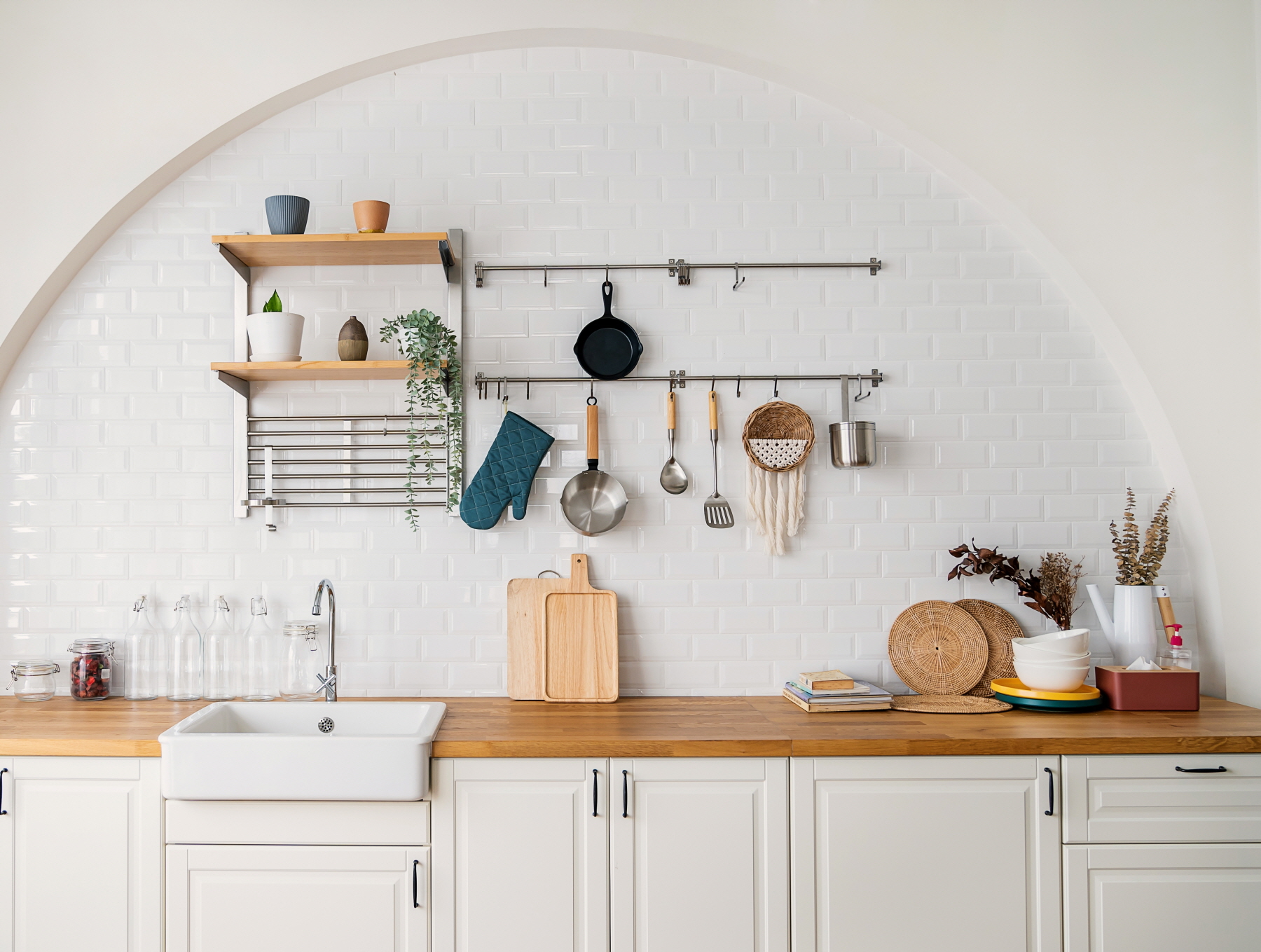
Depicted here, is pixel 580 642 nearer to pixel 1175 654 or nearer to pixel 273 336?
pixel 273 336

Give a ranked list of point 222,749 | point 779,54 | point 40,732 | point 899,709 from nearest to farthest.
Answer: point 222,749 → point 40,732 → point 899,709 → point 779,54

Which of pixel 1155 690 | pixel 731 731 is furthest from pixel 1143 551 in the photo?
pixel 731 731

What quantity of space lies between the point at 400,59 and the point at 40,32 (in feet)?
3.75

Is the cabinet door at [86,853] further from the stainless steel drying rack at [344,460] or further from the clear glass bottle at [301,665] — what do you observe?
the stainless steel drying rack at [344,460]

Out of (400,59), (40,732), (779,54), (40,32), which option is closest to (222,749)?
(40,732)

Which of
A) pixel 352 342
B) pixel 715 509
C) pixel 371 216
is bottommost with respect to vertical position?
pixel 715 509

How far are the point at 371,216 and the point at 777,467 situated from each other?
1.45 metres

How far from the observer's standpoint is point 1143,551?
2.53 m

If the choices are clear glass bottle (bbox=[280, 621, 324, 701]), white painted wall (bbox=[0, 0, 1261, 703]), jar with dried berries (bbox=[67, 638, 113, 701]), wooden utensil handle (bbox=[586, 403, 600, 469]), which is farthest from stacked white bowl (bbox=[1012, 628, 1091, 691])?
jar with dried berries (bbox=[67, 638, 113, 701])

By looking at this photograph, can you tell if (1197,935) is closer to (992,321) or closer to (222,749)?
(992,321)

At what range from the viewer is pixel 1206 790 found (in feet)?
6.57

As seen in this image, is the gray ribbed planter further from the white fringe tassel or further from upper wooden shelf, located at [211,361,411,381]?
the white fringe tassel

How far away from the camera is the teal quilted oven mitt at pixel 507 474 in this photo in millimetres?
2510

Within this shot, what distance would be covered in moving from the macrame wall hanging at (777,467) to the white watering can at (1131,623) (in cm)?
96
